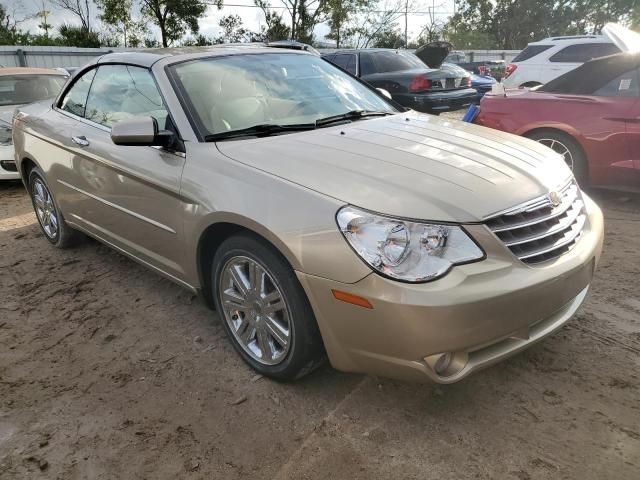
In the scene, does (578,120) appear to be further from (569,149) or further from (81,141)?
(81,141)

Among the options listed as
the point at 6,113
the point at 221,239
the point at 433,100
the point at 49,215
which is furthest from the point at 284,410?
the point at 433,100

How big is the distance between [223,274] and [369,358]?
3.19ft

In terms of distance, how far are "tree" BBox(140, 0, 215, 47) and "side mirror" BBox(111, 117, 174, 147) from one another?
23.3 meters

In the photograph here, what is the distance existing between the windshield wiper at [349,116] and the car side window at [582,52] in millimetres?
9354

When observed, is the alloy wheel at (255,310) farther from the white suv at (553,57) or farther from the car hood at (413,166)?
the white suv at (553,57)

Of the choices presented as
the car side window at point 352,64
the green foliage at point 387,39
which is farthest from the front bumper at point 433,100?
the green foliage at point 387,39

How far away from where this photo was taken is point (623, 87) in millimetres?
5129

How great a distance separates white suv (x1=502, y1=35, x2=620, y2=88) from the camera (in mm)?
10992

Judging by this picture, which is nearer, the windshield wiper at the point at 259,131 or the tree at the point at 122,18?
the windshield wiper at the point at 259,131

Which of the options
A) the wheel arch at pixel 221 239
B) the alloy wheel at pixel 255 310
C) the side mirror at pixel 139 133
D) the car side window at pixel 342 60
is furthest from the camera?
the car side window at pixel 342 60

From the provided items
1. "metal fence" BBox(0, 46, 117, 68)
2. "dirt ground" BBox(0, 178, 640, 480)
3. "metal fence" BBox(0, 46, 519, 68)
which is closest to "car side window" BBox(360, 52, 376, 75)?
"dirt ground" BBox(0, 178, 640, 480)

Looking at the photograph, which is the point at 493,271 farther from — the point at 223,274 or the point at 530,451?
the point at 223,274

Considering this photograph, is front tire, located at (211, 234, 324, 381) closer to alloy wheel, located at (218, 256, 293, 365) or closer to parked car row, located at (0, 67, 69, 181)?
alloy wheel, located at (218, 256, 293, 365)

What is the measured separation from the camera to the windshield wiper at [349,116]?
3.17 metres
